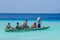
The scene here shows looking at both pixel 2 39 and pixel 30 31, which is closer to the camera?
pixel 2 39

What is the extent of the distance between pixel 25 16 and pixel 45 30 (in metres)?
11.5

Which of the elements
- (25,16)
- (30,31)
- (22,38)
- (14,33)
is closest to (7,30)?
(14,33)

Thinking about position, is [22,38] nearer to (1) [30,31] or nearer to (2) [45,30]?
(1) [30,31]

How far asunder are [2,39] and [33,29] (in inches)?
82.4

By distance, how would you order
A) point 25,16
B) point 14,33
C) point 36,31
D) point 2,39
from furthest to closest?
point 25,16 < point 36,31 < point 14,33 < point 2,39

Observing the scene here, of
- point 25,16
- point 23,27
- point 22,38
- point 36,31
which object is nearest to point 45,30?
point 36,31

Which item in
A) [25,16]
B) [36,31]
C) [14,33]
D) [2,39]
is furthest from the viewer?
[25,16]

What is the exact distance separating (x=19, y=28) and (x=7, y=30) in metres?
0.41

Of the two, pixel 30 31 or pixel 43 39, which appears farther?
pixel 30 31

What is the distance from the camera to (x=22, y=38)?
257 inches

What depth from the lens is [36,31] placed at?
805 cm

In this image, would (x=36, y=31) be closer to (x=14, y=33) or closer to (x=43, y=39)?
(x=14, y=33)

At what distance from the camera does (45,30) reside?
27.4 feet

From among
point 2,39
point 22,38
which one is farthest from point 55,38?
point 2,39
